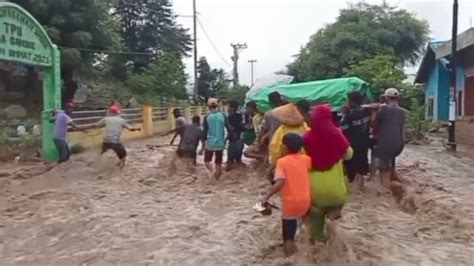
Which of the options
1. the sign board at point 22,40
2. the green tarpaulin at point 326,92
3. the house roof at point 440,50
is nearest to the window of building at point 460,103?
the house roof at point 440,50

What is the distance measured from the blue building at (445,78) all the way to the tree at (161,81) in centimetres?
1374

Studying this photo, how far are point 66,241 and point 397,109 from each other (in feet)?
14.7

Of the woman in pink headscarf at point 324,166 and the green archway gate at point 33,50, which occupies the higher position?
the green archway gate at point 33,50

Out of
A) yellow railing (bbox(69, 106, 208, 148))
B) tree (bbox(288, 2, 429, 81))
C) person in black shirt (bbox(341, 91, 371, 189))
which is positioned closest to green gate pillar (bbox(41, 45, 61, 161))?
yellow railing (bbox(69, 106, 208, 148))

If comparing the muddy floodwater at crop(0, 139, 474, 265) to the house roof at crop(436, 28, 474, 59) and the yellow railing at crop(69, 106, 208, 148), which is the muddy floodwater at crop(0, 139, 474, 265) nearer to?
the yellow railing at crop(69, 106, 208, 148)

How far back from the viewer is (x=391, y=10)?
125 ft

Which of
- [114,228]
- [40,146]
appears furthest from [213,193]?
[40,146]

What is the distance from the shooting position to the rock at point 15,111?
836 inches

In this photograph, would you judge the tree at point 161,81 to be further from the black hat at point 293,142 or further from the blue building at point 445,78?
the black hat at point 293,142

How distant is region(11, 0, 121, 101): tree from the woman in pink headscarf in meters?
19.3

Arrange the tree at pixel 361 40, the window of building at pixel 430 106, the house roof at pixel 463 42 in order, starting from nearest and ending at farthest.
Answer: the house roof at pixel 463 42
the window of building at pixel 430 106
the tree at pixel 361 40

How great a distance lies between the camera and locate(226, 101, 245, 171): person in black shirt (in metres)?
10.4

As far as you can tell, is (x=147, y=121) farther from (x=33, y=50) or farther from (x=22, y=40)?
(x=22, y=40)

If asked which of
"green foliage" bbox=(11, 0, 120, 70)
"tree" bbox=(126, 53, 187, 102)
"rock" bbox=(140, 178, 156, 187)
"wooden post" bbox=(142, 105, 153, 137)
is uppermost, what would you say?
"green foliage" bbox=(11, 0, 120, 70)
